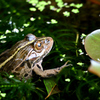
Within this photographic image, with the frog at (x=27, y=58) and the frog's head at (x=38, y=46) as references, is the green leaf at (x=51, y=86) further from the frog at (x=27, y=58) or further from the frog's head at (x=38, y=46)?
the frog's head at (x=38, y=46)

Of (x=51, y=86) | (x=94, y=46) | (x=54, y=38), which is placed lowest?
(x=51, y=86)

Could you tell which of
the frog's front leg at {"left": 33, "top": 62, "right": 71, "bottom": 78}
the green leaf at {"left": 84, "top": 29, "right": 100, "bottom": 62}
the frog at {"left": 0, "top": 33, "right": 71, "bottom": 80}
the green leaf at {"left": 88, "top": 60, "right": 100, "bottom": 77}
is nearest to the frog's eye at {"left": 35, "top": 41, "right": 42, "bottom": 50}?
the frog at {"left": 0, "top": 33, "right": 71, "bottom": 80}

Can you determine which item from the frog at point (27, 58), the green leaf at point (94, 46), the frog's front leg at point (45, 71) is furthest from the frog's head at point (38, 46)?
the green leaf at point (94, 46)

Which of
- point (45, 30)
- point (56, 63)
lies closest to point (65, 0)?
point (45, 30)

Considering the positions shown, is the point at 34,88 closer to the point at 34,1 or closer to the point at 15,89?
the point at 15,89

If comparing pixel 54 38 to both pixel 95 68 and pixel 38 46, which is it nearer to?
pixel 38 46

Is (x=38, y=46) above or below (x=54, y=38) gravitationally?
above

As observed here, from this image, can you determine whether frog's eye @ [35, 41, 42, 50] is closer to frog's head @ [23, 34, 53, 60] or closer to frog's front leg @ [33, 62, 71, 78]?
frog's head @ [23, 34, 53, 60]

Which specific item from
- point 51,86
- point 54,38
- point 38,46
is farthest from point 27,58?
point 54,38

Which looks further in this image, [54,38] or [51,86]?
[54,38]
